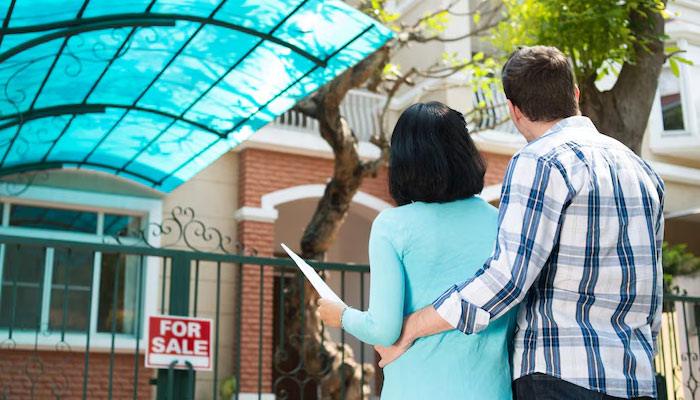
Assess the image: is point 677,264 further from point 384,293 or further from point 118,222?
point 384,293

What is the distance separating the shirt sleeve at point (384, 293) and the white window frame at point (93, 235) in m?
8.81

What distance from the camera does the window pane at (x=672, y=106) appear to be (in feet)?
49.9

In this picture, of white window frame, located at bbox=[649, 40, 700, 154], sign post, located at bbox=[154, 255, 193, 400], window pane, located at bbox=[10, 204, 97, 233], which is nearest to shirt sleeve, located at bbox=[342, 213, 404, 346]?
sign post, located at bbox=[154, 255, 193, 400]

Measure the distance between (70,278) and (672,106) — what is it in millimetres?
11536

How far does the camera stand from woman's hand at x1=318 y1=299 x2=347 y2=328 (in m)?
2.29

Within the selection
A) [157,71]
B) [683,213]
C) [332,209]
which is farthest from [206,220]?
[683,213]

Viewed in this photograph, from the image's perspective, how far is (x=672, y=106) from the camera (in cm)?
1525

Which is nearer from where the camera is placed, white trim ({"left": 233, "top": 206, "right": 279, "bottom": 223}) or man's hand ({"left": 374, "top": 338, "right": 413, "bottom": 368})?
man's hand ({"left": 374, "top": 338, "right": 413, "bottom": 368})

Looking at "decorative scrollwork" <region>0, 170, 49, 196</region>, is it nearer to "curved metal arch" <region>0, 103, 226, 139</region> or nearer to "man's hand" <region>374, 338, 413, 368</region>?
"curved metal arch" <region>0, 103, 226, 139</region>

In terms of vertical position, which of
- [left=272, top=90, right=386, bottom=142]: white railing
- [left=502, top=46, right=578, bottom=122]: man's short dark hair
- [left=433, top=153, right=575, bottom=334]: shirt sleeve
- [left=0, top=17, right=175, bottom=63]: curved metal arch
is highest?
[left=272, top=90, right=386, bottom=142]: white railing

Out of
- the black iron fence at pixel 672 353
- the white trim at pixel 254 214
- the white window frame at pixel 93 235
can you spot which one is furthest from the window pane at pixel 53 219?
the black iron fence at pixel 672 353

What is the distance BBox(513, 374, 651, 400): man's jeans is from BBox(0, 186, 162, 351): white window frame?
908cm

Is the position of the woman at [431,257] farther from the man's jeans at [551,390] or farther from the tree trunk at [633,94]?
the tree trunk at [633,94]

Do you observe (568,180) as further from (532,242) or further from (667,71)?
(667,71)
